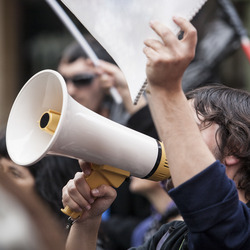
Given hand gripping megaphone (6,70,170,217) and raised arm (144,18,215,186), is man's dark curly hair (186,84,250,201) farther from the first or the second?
raised arm (144,18,215,186)

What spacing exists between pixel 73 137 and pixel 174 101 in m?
0.33

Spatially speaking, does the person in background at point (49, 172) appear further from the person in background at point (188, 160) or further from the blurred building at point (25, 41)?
the blurred building at point (25, 41)

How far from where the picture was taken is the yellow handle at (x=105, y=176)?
179 centimetres

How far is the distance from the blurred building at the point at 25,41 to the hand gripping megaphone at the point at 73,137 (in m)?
5.84

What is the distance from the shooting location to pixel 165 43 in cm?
142

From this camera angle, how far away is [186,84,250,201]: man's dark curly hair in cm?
188

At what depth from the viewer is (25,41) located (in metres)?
8.16

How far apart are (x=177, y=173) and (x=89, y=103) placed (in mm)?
2456

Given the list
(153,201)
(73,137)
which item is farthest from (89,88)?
(73,137)

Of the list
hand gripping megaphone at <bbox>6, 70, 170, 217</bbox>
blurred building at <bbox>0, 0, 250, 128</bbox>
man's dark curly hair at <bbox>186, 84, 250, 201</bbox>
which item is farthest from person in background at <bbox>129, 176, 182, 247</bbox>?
blurred building at <bbox>0, 0, 250, 128</bbox>

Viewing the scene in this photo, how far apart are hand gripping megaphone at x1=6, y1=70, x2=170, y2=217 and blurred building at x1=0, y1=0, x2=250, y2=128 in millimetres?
5843

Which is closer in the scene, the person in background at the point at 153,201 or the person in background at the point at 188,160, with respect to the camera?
the person in background at the point at 188,160

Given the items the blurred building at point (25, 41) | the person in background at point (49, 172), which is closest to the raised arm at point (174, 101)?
the person in background at point (49, 172)

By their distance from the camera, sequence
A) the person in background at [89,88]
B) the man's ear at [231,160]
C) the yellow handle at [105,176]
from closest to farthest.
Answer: the yellow handle at [105,176] < the man's ear at [231,160] < the person in background at [89,88]
